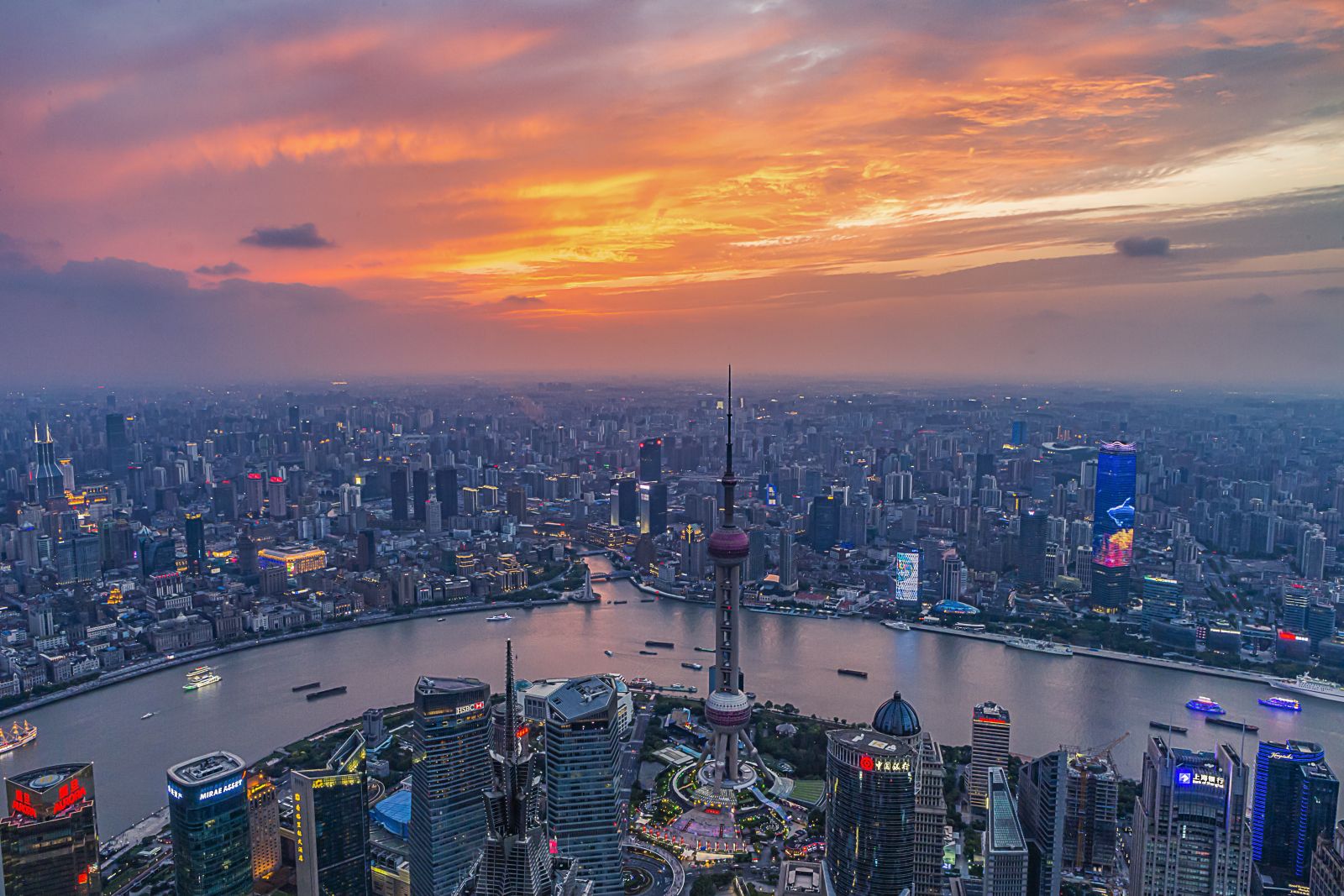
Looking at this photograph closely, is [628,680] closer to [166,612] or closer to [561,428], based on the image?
[166,612]

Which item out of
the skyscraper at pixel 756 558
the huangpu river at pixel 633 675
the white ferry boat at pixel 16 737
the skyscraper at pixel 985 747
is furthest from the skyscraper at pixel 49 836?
the skyscraper at pixel 756 558

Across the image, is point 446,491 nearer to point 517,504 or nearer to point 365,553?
point 517,504

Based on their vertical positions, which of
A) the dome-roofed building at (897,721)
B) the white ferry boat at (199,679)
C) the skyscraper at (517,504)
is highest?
the dome-roofed building at (897,721)

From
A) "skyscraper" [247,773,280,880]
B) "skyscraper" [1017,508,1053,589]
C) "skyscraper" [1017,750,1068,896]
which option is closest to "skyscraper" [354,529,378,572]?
"skyscraper" [247,773,280,880]

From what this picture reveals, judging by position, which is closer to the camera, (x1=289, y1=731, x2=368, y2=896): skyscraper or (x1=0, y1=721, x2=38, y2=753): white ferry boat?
(x1=289, y1=731, x2=368, y2=896): skyscraper

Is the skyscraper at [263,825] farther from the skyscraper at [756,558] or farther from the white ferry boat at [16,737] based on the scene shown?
the skyscraper at [756,558]

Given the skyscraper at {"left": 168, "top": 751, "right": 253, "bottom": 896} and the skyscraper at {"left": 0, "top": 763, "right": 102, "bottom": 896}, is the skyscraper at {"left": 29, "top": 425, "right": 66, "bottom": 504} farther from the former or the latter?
the skyscraper at {"left": 168, "top": 751, "right": 253, "bottom": 896}

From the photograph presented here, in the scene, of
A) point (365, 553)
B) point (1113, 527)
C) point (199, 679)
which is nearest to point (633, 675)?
point (199, 679)
